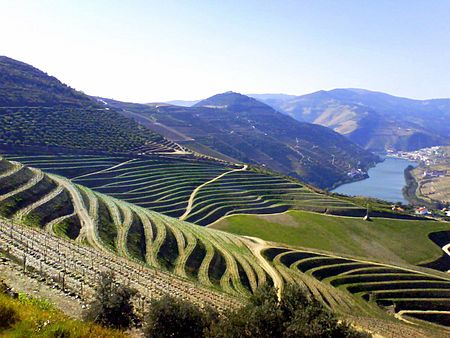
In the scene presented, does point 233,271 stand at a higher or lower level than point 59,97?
lower

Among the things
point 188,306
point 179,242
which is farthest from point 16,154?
point 188,306

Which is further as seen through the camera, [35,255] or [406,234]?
[406,234]

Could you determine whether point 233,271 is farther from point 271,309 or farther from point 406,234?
point 406,234

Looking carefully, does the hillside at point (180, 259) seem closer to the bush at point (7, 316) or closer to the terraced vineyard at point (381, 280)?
the terraced vineyard at point (381, 280)

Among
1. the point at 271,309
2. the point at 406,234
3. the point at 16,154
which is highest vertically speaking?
the point at 271,309

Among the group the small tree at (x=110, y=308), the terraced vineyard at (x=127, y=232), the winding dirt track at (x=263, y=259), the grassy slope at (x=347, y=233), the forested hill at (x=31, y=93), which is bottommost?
the grassy slope at (x=347, y=233)

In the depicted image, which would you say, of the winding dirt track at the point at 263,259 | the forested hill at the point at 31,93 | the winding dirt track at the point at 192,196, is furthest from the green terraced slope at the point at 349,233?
the forested hill at the point at 31,93

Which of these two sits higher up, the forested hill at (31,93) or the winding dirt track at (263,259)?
the forested hill at (31,93)

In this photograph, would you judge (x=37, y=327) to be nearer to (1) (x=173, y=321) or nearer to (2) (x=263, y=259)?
(1) (x=173, y=321)
